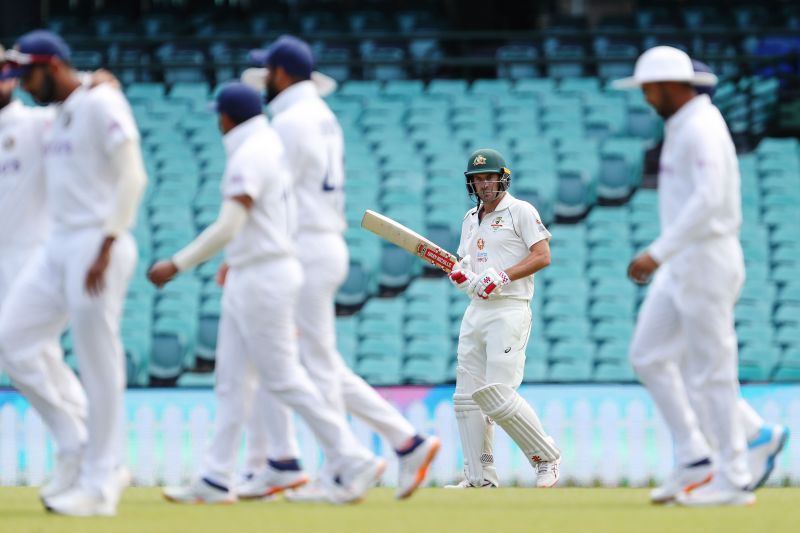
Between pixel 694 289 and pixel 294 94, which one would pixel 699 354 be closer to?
pixel 694 289

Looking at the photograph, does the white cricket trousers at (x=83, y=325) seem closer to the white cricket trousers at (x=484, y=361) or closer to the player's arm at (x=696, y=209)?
the player's arm at (x=696, y=209)

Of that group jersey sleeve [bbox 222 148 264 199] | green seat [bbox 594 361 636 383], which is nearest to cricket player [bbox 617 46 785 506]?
jersey sleeve [bbox 222 148 264 199]

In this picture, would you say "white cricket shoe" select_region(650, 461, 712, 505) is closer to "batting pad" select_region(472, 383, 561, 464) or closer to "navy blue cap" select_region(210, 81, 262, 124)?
"batting pad" select_region(472, 383, 561, 464)

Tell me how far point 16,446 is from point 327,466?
5.32 m

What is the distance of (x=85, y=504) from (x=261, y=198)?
1561 mm

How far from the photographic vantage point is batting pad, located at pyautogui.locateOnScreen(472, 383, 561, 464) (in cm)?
923

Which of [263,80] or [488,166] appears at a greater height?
[263,80]

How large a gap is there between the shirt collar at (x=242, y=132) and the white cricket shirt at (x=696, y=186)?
189 cm

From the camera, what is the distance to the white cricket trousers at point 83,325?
22.0ft

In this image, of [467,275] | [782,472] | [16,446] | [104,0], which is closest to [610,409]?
[782,472]

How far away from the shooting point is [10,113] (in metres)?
7.64

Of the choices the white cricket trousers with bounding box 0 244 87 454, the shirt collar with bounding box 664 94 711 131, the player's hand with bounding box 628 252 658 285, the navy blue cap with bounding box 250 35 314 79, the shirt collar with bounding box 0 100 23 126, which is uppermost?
the navy blue cap with bounding box 250 35 314 79

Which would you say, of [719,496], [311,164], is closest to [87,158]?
[311,164]

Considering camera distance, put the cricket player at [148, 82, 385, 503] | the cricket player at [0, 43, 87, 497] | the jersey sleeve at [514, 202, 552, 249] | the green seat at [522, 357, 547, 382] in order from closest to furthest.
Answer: the cricket player at [148, 82, 385, 503] → the cricket player at [0, 43, 87, 497] → the jersey sleeve at [514, 202, 552, 249] → the green seat at [522, 357, 547, 382]
